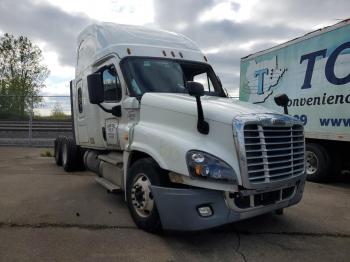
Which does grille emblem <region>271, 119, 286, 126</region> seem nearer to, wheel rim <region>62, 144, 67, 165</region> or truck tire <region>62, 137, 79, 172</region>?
truck tire <region>62, 137, 79, 172</region>

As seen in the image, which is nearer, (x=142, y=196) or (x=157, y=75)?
(x=142, y=196)

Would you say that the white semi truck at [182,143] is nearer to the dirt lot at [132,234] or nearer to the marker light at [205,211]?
the marker light at [205,211]

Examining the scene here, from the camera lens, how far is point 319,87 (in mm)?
8180

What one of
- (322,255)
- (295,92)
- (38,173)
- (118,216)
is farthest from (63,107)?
(322,255)

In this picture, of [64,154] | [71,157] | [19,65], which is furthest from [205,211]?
[19,65]

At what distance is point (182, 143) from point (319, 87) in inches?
209

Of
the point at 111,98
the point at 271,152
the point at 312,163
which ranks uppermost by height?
the point at 111,98

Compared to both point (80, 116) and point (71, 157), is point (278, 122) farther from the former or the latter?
point (71, 157)

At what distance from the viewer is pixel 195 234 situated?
4656mm

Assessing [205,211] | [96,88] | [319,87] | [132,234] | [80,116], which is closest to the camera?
[205,211]

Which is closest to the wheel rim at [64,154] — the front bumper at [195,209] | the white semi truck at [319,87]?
the white semi truck at [319,87]

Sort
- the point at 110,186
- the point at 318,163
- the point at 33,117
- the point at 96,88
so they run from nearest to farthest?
the point at 96,88
the point at 110,186
the point at 318,163
the point at 33,117

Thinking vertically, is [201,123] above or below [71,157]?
above

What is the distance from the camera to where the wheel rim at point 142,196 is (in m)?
4.58
